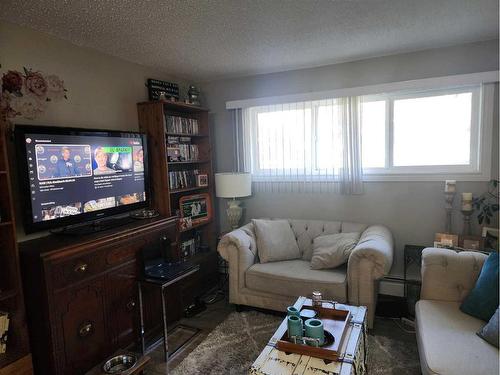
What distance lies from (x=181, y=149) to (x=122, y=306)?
163 centimetres

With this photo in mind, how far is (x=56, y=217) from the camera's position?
2.09 m

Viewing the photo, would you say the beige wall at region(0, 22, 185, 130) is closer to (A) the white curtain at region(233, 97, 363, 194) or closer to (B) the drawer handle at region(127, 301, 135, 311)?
(A) the white curtain at region(233, 97, 363, 194)

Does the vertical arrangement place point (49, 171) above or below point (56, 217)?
above

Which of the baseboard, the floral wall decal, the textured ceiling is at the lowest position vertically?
the baseboard

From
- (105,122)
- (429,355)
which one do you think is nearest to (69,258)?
(105,122)

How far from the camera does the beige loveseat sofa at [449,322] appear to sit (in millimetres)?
1488

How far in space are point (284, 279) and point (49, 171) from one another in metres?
1.92

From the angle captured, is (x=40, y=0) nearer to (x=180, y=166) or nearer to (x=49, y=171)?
(x=49, y=171)

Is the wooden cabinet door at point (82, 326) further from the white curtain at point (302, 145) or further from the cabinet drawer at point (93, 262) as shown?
the white curtain at point (302, 145)

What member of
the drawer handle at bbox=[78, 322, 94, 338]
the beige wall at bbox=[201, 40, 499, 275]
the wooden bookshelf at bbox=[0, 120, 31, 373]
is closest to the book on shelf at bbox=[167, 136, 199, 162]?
the beige wall at bbox=[201, 40, 499, 275]

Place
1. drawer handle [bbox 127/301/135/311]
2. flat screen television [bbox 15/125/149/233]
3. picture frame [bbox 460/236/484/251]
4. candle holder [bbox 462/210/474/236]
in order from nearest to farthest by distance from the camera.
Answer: flat screen television [bbox 15/125/149/233], drawer handle [bbox 127/301/135/311], picture frame [bbox 460/236/484/251], candle holder [bbox 462/210/474/236]

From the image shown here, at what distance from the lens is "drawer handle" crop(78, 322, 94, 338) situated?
6.51ft

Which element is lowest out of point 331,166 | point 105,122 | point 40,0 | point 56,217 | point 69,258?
point 69,258

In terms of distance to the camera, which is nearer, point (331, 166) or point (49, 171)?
point (49, 171)
